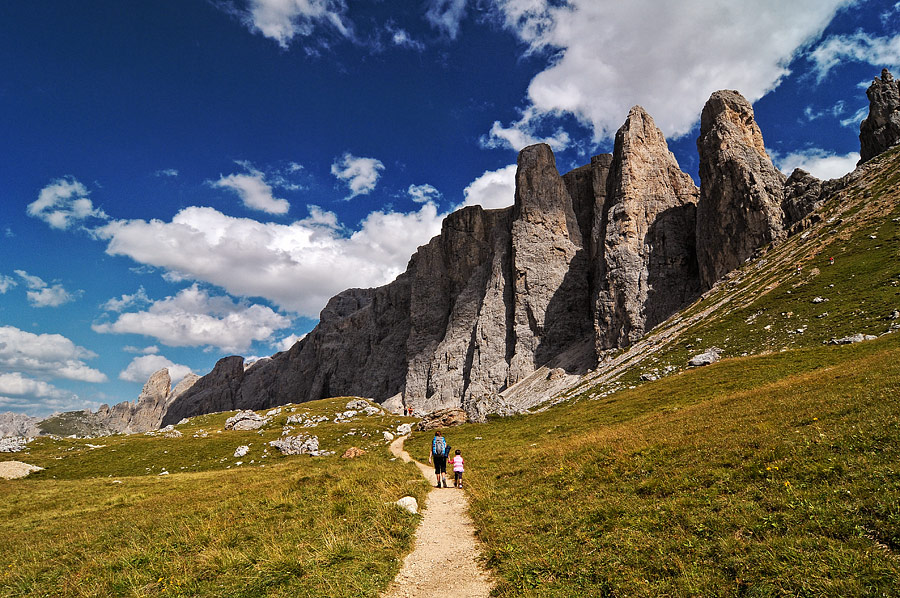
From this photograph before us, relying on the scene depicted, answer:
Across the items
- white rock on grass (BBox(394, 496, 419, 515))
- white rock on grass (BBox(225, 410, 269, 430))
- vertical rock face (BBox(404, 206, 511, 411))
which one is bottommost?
white rock on grass (BBox(394, 496, 419, 515))

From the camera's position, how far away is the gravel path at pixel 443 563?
968 centimetres

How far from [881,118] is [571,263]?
66.8 m

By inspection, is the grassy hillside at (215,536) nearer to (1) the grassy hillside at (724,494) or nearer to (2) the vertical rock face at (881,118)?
(1) the grassy hillside at (724,494)

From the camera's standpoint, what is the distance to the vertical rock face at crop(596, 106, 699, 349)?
89.2 meters

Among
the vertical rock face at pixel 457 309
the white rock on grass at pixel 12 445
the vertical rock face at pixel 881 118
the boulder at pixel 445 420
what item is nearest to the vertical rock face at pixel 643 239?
the vertical rock face at pixel 881 118

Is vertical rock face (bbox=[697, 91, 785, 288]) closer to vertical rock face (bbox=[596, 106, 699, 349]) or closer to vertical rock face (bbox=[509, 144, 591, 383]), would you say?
vertical rock face (bbox=[596, 106, 699, 349])

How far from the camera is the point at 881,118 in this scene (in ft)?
259

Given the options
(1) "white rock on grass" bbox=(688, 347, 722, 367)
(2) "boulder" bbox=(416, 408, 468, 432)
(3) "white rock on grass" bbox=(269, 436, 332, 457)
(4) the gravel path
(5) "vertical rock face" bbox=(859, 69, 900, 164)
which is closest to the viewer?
(4) the gravel path

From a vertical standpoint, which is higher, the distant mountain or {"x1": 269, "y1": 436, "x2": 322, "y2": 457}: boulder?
the distant mountain

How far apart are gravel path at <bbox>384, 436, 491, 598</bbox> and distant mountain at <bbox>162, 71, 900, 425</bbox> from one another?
39349 mm

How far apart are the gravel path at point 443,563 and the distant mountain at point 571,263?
3935 centimetres

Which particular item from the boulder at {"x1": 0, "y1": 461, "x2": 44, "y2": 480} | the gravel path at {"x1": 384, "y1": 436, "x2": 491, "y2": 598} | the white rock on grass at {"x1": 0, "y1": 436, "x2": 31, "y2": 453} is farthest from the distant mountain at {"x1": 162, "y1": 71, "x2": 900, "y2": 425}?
the white rock on grass at {"x1": 0, "y1": 436, "x2": 31, "y2": 453}

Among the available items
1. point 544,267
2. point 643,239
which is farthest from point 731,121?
point 544,267

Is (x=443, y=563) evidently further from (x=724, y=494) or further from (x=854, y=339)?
(x=854, y=339)
